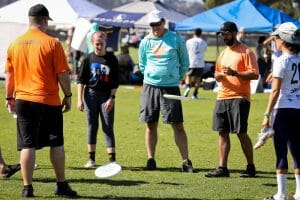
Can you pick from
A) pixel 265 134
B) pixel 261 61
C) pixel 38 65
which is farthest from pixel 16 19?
pixel 265 134

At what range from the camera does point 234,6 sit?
28.4 m

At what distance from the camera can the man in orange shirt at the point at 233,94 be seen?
405 inches

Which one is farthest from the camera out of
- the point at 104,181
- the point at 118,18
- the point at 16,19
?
the point at 118,18

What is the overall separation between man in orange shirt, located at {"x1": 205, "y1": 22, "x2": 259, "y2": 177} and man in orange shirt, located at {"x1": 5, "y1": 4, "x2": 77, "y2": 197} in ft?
8.16

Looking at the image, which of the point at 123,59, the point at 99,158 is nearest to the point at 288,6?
the point at 123,59

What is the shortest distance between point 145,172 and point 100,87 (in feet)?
4.37

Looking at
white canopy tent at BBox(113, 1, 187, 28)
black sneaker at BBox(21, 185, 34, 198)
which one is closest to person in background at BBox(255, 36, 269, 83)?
white canopy tent at BBox(113, 1, 187, 28)

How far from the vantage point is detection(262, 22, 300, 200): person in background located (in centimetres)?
845

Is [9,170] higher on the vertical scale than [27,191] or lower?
lower

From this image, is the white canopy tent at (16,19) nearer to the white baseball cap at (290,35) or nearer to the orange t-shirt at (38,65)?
the orange t-shirt at (38,65)

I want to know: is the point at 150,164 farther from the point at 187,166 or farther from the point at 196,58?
the point at 196,58

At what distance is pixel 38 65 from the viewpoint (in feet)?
28.2

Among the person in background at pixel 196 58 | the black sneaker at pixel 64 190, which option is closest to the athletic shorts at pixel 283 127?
the black sneaker at pixel 64 190

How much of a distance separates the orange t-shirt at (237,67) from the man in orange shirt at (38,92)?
254cm
